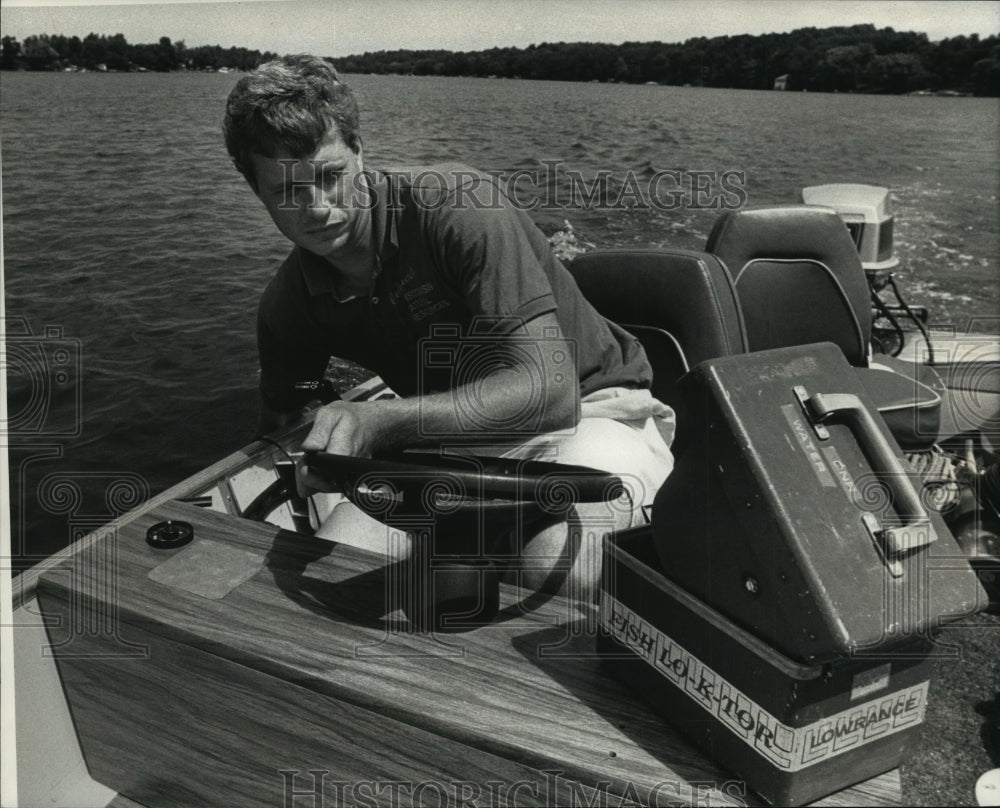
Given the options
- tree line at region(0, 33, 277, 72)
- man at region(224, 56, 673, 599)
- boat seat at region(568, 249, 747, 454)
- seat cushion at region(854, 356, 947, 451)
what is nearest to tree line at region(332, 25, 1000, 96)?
tree line at region(0, 33, 277, 72)

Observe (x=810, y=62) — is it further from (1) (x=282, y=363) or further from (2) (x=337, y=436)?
(2) (x=337, y=436)

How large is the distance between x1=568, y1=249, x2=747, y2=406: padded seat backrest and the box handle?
3.66 ft

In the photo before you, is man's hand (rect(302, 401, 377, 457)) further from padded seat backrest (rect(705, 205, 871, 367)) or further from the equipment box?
padded seat backrest (rect(705, 205, 871, 367))

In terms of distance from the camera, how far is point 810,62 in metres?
8.62

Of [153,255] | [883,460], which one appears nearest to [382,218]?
[883,460]

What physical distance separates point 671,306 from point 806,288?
3.12ft

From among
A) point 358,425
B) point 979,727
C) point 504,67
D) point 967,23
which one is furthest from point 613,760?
point 967,23

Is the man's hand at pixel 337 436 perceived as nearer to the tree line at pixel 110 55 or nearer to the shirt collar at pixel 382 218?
the shirt collar at pixel 382 218

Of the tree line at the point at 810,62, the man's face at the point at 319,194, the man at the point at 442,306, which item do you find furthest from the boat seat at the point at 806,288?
the tree line at the point at 810,62

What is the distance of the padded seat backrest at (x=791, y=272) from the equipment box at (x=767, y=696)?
193cm

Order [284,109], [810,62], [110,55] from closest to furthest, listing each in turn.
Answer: [284,109], [110,55], [810,62]

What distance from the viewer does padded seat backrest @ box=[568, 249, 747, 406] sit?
2.09m

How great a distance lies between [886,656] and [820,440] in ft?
0.75

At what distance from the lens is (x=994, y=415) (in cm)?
342
